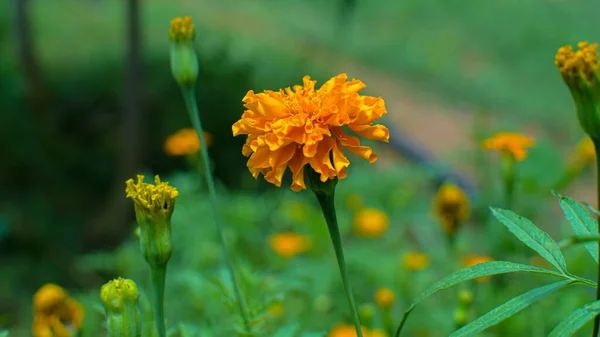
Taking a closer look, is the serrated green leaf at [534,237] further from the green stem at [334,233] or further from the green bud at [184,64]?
the green bud at [184,64]

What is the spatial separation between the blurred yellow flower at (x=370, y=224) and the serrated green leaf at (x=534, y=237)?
54.6 inches

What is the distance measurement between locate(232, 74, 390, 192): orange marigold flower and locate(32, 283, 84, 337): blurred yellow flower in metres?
0.52

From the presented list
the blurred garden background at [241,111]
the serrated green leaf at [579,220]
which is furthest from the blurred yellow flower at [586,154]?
the serrated green leaf at [579,220]

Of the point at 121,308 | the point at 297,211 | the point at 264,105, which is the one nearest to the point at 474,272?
the point at 264,105

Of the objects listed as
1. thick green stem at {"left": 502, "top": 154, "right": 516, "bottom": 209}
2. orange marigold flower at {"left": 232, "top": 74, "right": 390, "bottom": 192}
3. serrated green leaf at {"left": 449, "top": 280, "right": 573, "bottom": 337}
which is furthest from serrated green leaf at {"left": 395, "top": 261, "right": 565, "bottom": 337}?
thick green stem at {"left": 502, "top": 154, "right": 516, "bottom": 209}

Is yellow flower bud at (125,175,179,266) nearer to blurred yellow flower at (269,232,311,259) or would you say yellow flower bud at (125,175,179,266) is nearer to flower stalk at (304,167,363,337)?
flower stalk at (304,167,363,337)

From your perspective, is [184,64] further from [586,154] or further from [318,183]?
[586,154]

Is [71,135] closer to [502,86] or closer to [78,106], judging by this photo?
[78,106]


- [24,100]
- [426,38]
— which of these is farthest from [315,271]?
[426,38]

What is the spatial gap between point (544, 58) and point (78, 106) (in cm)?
369

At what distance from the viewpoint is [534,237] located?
0.65 meters

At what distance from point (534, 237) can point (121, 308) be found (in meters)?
0.45

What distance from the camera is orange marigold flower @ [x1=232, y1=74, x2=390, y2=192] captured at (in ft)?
2.24

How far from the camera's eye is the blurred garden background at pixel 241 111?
7.55 feet
